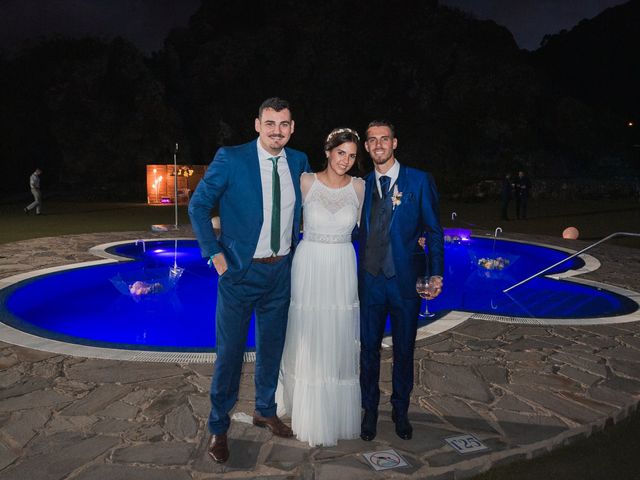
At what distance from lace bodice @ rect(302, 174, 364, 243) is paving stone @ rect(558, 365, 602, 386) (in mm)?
2816

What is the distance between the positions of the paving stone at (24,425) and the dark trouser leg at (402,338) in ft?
8.38

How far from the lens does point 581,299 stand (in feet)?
28.8

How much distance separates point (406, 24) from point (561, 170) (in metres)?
20.6

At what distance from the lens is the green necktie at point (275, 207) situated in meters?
3.36

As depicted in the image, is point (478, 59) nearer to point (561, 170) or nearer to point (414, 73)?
point (414, 73)

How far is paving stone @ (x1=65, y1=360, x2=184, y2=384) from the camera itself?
454 cm

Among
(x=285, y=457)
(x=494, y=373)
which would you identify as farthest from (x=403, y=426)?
(x=494, y=373)

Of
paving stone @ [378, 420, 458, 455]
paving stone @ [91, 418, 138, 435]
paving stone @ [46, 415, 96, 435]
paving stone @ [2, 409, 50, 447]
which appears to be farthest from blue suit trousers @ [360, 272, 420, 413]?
paving stone @ [2, 409, 50, 447]

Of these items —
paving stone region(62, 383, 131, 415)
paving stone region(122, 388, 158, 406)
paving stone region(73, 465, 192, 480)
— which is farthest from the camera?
paving stone region(122, 388, 158, 406)

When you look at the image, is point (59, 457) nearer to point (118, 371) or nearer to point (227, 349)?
point (227, 349)

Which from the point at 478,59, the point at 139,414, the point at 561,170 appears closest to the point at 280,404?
the point at 139,414

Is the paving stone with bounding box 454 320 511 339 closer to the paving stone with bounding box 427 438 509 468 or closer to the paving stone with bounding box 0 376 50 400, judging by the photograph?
the paving stone with bounding box 427 438 509 468

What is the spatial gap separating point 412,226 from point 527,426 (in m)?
1.78

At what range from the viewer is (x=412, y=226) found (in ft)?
11.5
